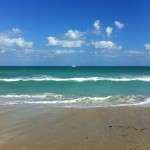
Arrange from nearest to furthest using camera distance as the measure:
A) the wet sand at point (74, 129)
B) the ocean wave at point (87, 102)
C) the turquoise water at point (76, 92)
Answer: the wet sand at point (74, 129) < the ocean wave at point (87, 102) < the turquoise water at point (76, 92)

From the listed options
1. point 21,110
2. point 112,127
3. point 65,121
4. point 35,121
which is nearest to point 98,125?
point 112,127

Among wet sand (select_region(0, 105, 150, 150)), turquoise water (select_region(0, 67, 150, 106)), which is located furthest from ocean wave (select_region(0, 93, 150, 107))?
wet sand (select_region(0, 105, 150, 150))

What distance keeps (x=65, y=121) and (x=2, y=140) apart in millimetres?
2412

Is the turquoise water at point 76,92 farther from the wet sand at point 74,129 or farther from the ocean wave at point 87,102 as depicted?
the wet sand at point 74,129

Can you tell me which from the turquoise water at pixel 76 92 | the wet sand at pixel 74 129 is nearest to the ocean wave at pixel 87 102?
the turquoise water at pixel 76 92

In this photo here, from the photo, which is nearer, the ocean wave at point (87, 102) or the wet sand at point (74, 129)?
the wet sand at point (74, 129)

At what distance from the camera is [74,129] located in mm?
7871

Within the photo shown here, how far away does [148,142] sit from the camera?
21.1 feet

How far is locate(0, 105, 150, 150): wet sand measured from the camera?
21.2ft

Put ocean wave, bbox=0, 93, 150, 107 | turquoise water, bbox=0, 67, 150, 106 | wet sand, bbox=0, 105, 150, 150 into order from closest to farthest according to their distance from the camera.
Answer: wet sand, bbox=0, 105, 150, 150, ocean wave, bbox=0, 93, 150, 107, turquoise water, bbox=0, 67, 150, 106

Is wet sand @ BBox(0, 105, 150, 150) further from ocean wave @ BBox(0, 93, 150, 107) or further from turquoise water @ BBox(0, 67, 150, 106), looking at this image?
turquoise water @ BBox(0, 67, 150, 106)

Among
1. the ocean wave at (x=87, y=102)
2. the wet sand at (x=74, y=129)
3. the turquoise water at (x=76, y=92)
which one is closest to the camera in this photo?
the wet sand at (x=74, y=129)

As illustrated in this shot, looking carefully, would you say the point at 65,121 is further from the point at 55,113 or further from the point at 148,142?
the point at 148,142

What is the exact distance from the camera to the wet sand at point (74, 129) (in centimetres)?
647
